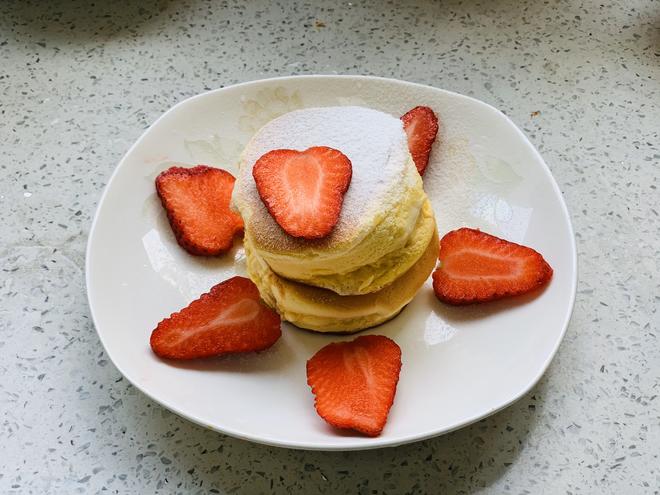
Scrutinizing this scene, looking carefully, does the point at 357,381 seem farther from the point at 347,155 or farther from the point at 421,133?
the point at 421,133

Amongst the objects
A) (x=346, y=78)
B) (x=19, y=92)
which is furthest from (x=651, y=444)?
(x=19, y=92)

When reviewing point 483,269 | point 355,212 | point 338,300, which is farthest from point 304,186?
point 483,269

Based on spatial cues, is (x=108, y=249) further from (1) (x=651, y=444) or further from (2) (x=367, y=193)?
(1) (x=651, y=444)

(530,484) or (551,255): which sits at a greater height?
(551,255)

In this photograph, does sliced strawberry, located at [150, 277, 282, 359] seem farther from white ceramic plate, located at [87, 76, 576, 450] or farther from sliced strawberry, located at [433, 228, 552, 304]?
sliced strawberry, located at [433, 228, 552, 304]

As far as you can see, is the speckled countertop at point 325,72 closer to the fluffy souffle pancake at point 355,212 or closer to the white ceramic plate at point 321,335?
the white ceramic plate at point 321,335

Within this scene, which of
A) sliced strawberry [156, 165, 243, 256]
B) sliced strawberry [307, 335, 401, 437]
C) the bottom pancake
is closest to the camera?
sliced strawberry [307, 335, 401, 437]

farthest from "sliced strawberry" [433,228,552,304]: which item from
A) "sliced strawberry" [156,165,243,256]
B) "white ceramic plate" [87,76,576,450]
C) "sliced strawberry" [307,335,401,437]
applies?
"sliced strawberry" [156,165,243,256]
